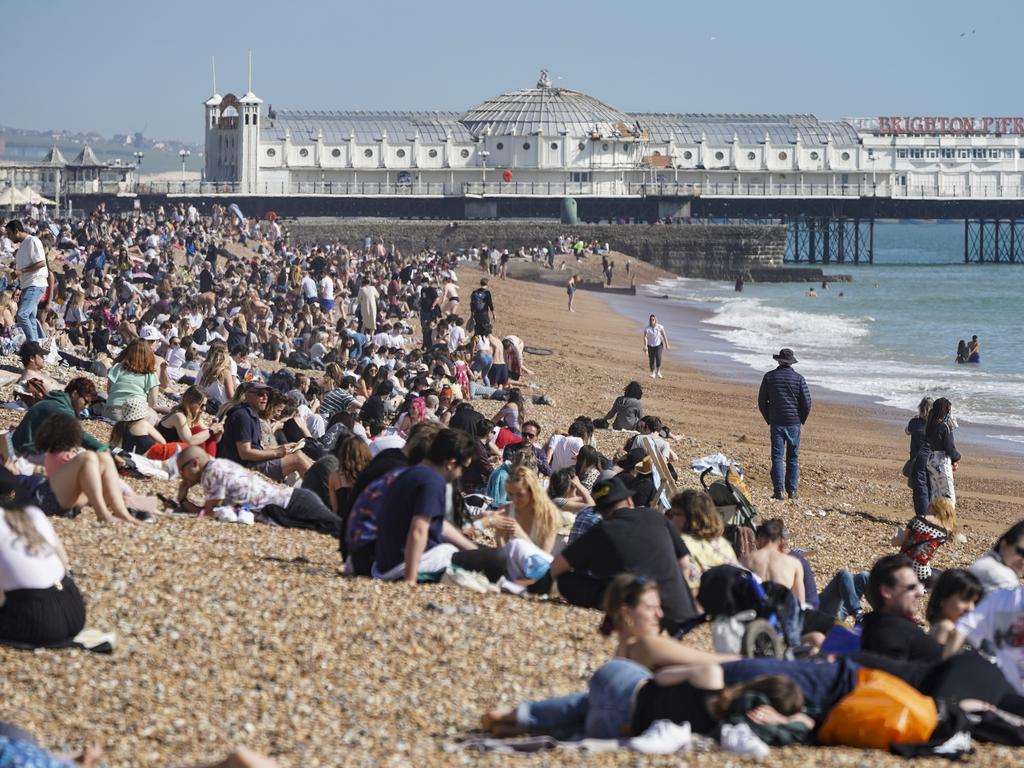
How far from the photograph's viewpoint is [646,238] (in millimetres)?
68812

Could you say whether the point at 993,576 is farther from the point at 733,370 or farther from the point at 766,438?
the point at 733,370

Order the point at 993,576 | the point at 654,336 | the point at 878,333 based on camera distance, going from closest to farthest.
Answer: the point at 993,576 → the point at 654,336 → the point at 878,333

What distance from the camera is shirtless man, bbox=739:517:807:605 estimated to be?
25.4ft

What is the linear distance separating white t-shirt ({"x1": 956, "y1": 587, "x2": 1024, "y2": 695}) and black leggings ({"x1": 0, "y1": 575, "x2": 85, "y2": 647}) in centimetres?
337

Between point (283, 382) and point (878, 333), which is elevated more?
point (283, 382)

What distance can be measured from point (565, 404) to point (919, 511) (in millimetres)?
7947

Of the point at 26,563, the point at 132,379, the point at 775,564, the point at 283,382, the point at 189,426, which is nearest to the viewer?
the point at 26,563

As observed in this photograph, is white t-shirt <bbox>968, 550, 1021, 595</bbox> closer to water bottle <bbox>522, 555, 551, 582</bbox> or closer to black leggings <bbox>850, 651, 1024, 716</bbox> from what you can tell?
black leggings <bbox>850, 651, 1024, 716</bbox>

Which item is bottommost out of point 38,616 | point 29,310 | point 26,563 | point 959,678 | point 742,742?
point 742,742

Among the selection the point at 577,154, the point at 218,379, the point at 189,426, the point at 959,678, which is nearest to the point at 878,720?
the point at 959,678

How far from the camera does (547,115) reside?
280ft

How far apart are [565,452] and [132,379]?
9.80ft

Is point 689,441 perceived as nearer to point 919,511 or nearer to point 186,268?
point 919,511

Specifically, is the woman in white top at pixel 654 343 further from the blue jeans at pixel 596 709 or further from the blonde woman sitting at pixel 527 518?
the blue jeans at pixel 596 709
